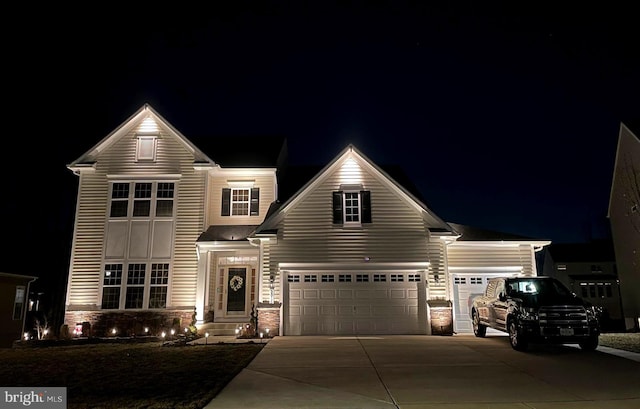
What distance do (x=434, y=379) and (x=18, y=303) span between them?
19864mm

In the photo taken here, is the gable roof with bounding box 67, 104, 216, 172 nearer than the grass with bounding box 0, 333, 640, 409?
No

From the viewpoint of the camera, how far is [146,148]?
795 inches

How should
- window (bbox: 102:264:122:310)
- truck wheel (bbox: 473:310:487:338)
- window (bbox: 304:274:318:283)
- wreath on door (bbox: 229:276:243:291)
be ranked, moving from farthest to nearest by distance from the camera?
wreath on door (bbox: 229:276:243:291)
window (bbox: 102:264:122:310)
window (bbox: 304:274:318:283)
truck wheel (bbox: 473:310:487:338)

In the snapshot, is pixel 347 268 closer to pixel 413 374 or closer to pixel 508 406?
pixel 413 374

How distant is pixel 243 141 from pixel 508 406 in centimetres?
1964

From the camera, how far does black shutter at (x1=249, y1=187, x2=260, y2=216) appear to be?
66.8 feet

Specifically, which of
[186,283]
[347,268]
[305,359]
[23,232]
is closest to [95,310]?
[186,283]

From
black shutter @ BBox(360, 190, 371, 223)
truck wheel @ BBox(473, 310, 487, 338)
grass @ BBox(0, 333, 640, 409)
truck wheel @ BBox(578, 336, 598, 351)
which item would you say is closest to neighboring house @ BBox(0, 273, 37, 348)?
grass @ BBox(0, 333, 640, 409)

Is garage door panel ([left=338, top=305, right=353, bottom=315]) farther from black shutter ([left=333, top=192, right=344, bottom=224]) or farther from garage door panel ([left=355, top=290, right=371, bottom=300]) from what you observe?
black shutter ([left=333, top=192, right=344, bottom=224])

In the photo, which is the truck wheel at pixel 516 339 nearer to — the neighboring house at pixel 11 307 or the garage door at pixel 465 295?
the garage door at pixel 465 295

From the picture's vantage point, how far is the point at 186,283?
1867 cm

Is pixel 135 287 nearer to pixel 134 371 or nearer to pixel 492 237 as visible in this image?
pixel 134 371

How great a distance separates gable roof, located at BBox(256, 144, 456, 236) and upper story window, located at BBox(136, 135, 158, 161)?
6.48m

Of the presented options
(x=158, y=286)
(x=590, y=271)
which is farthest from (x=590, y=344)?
(x=590, y=271)
